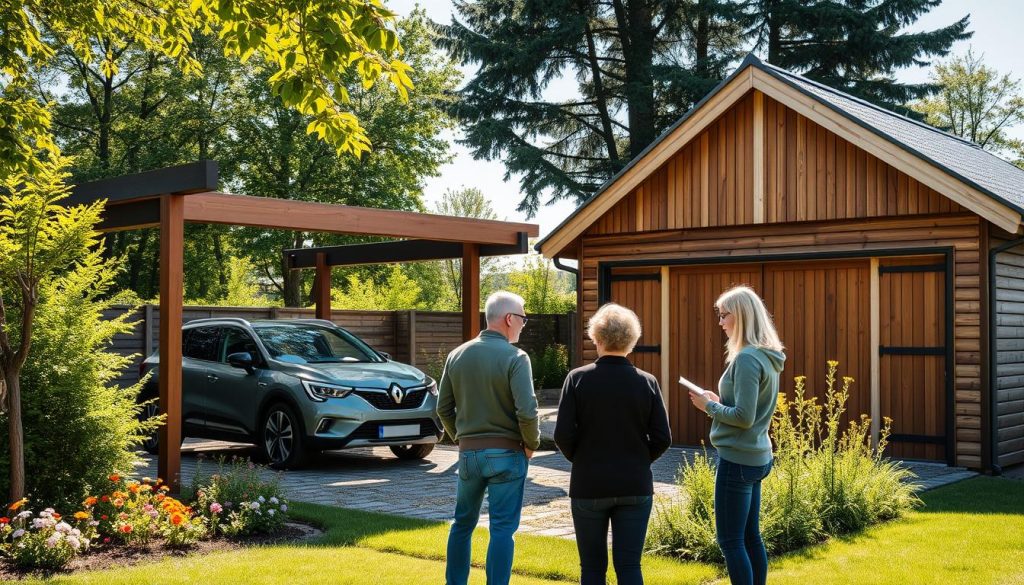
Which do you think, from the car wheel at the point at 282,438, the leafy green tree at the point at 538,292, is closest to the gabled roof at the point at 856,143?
the car wheel at the point at 282,438

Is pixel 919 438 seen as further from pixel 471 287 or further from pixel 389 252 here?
pixel 389 252

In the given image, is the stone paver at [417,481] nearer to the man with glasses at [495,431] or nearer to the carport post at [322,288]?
the man with glasses at [495,431]

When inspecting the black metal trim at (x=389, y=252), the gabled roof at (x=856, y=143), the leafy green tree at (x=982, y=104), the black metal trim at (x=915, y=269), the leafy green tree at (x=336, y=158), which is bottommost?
the black metal trim at (x=915, y=269)

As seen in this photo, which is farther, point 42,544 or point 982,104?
point 982,104

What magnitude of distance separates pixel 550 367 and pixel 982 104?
26576mm

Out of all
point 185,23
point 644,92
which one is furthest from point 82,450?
point 644,92

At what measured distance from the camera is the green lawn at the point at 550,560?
6250 millimetres

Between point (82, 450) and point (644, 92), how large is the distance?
67.0ft

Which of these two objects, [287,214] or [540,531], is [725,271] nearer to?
[287,214]

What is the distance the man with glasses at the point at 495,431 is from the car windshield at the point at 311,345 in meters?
6.78

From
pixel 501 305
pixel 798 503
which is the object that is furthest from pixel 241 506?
pixel 798 503

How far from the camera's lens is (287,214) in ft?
37.8

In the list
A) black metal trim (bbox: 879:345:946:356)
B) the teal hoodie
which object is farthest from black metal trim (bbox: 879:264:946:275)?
the teal hoodie

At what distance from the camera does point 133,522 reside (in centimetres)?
732
